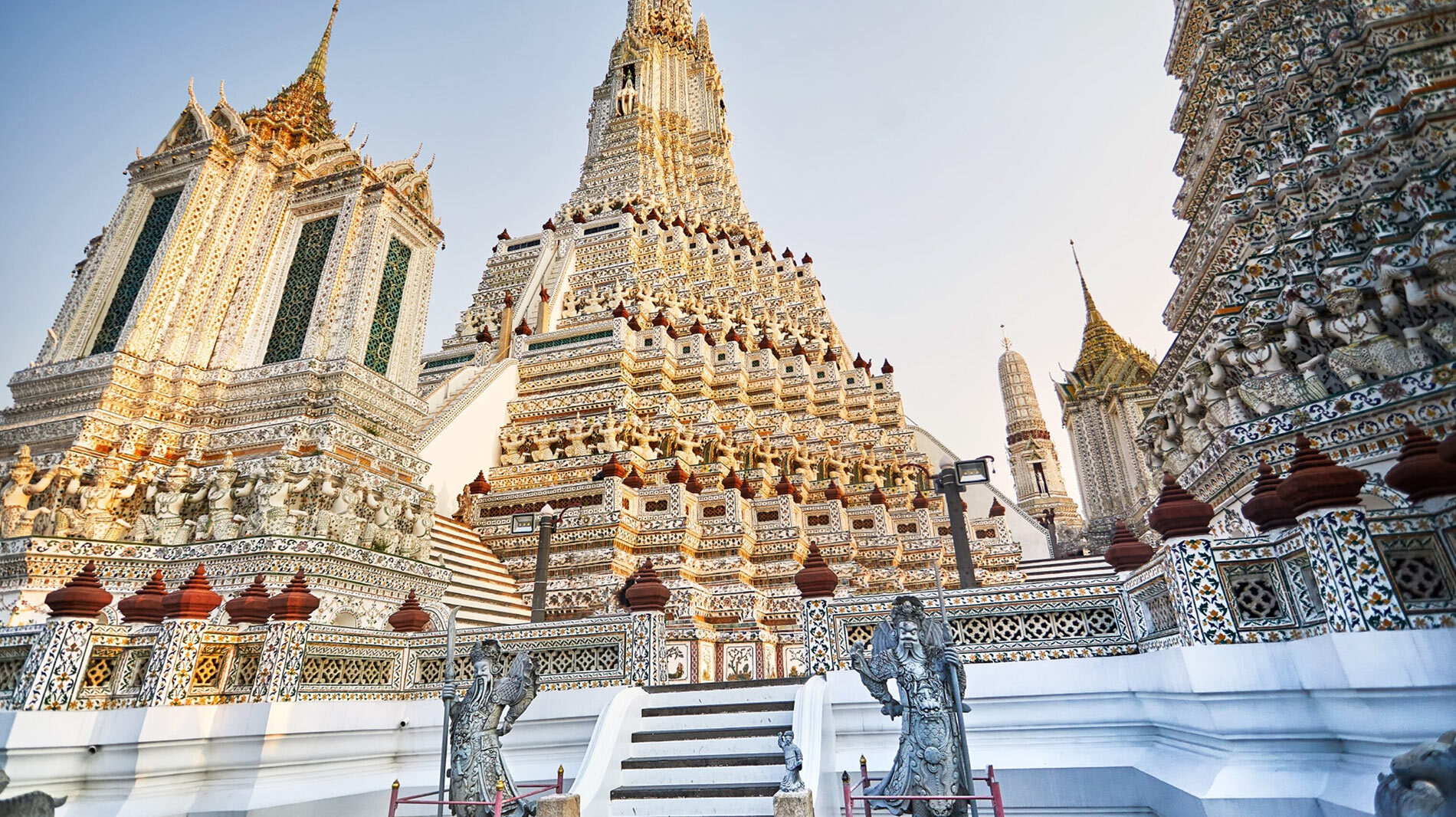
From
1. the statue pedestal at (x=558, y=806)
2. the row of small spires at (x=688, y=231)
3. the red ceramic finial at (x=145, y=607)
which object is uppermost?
the row of small spires at (x=688, y=231)

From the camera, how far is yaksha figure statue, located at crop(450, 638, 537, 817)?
3711mm

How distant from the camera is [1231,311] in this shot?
6652 millimetres

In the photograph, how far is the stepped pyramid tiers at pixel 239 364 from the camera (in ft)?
24.1

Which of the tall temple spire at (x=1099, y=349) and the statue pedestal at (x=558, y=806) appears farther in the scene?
the tall temple spire at (x=1099, y=349)

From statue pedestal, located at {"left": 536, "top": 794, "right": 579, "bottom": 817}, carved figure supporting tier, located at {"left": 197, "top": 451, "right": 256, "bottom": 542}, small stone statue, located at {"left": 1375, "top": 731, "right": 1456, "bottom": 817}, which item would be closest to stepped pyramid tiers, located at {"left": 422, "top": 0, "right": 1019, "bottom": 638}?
carved figure supporting tier, located at {"left": 197, "top": 451, "right": 256, "bottom": 542}

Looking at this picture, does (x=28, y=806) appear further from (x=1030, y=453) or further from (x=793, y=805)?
(x=1030, y=453)

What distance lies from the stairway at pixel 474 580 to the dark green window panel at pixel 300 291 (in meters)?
3.09

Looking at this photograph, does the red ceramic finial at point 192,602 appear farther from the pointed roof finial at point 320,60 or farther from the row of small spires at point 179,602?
the pointed roof finial at point 320,60

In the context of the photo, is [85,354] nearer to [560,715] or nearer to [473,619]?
[473,619]

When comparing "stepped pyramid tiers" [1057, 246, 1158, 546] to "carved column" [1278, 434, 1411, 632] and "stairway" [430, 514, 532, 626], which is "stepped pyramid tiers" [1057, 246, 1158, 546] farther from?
"carved column" [1278, 434, 1411, 632]

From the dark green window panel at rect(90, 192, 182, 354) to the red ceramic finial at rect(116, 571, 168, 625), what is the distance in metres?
5.39

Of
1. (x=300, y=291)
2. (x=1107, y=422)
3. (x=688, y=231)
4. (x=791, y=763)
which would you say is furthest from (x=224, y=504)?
(x=1107, y=422)

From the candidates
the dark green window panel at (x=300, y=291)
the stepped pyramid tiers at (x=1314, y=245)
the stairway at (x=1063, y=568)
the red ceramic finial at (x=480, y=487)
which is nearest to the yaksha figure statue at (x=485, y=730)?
the stepped pyramid tiers at (x=1314, y=245)

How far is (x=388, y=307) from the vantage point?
32.0 ft
